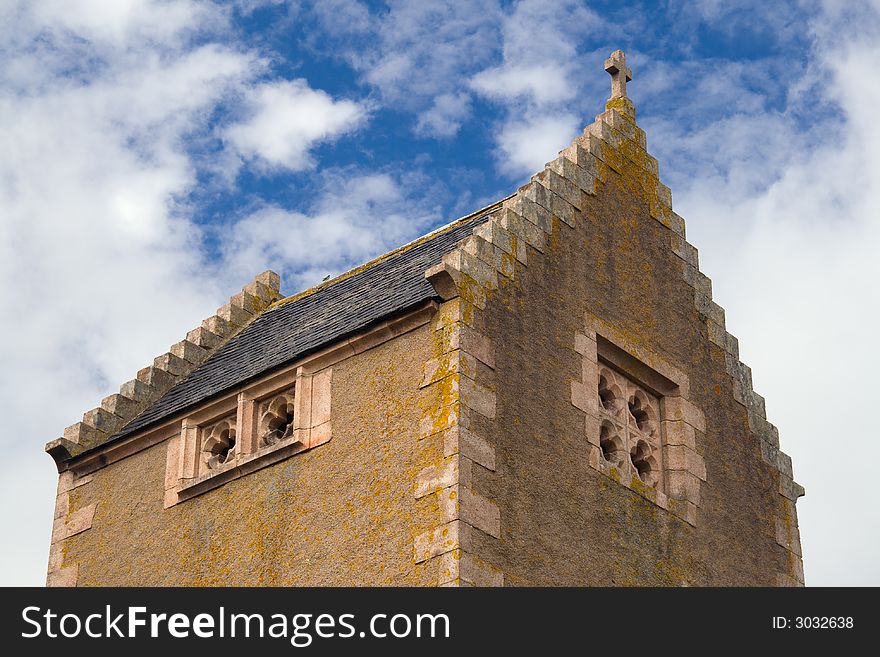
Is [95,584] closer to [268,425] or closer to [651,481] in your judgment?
[268,425]

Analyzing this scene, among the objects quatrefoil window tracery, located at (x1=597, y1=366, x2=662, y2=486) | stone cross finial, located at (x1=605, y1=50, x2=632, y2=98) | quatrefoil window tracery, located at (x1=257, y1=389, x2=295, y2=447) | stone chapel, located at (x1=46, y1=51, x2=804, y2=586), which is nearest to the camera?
stone chapel, located at (x1=46, y1=51, x2=804, y2=586)

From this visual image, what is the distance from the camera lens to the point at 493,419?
2075 cm

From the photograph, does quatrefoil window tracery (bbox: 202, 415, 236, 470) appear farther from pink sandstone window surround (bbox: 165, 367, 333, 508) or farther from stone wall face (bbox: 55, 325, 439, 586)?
stone wall face (bbox: 55, 325, 439, 586)

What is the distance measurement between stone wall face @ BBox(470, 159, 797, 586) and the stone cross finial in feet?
4.26

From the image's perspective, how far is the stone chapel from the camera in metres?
20.6

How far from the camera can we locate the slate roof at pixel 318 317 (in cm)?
2241

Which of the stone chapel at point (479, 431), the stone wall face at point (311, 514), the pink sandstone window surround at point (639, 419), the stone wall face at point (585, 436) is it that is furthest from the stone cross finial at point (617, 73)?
the stone wall face at point (311, 514)

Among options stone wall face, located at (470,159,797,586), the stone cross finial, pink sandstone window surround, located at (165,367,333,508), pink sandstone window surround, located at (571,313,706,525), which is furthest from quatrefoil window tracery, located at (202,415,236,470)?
the stone cross finial

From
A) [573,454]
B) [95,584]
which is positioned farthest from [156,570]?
[573,454]

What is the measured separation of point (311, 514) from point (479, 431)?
1944 millimetres

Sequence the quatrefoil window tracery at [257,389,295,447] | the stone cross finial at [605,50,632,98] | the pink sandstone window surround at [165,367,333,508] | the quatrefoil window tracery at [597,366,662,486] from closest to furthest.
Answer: the pink sandstone window surround at [165,367,333,508]
the quatrefoil window tracery at [597,366,662,486]
the quatrefoil window tracery at [257,389,295,447]
the stone cross finial at [605,50,632,98]

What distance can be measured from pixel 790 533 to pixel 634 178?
410 cm

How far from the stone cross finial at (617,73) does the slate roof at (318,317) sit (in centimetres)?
198

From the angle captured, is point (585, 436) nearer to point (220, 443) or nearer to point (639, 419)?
point (639, 419)
